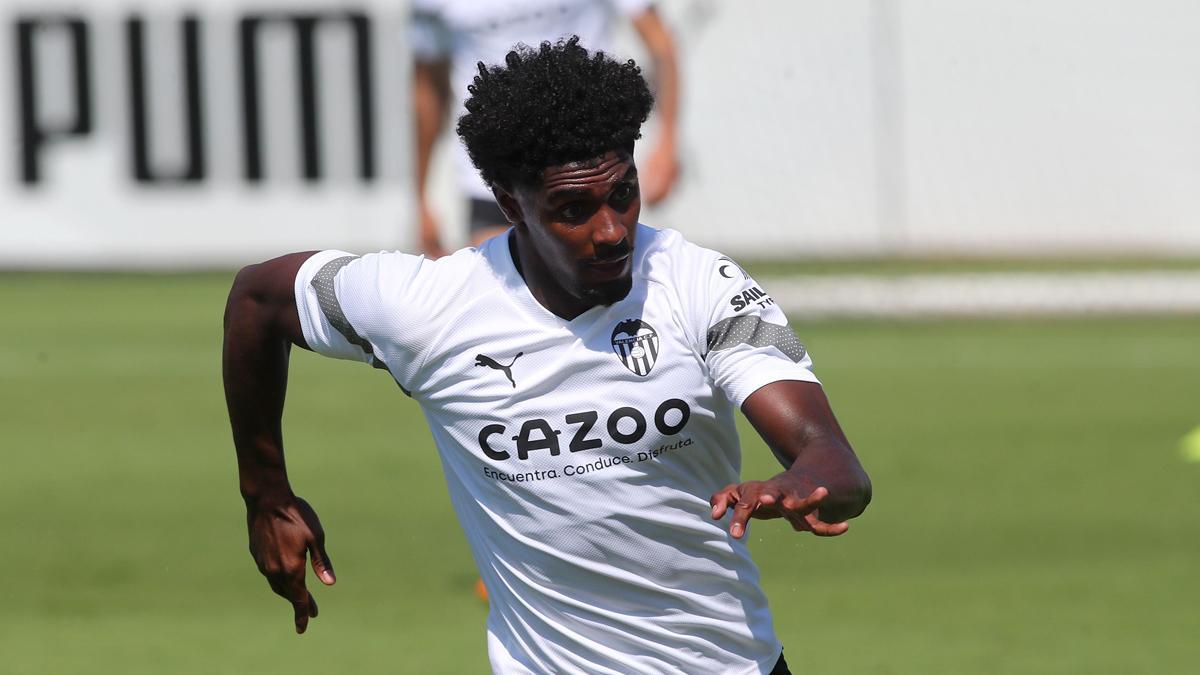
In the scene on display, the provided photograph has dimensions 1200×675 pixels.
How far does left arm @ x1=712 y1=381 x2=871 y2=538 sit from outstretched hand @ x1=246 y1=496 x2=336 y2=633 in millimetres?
1141

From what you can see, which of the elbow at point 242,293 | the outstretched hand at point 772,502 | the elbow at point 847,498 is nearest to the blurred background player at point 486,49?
the elbow at point 242,293

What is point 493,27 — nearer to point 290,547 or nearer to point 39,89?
point 290,547

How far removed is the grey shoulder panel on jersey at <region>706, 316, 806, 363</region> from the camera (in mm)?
3764

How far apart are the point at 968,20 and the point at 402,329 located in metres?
12.8

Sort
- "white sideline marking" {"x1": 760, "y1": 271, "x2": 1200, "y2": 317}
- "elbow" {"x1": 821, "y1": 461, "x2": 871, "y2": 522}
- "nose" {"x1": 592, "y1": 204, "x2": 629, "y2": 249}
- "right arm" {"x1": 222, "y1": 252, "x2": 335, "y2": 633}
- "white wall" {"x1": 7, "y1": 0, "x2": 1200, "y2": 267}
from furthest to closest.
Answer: "white wall" {"x1": 7, "y1": 0, "x2": 1200, "y2": 267} < "white sideline marking" {"x1": 760, "y1": 271, "x2": 1200, "y2": 317} < "right arm" {"x1": 222, "y1": 252, "x2": 335, "y2": 633} < "nose" {"x1": 592, "y1": 204, "x2": 629, "y2": 249} < "elbow" {"x1": 821, "y1": 461, "x2": 871, "y2": 522}

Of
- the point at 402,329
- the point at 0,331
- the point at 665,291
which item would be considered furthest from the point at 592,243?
the point at 0,331

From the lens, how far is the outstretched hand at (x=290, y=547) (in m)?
4.30

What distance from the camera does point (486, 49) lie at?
312 inches

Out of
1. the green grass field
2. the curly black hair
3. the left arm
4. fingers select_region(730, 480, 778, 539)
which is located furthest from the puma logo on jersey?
the green grass field

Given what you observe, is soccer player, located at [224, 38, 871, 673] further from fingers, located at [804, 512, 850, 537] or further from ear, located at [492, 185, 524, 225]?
fingers, located at [804, 512, 850, 537]

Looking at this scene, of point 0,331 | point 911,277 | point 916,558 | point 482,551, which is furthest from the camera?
point 911,277

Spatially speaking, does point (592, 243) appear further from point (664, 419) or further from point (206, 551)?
point (206, 551)

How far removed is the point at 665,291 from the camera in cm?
390

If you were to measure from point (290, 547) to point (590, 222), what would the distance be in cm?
112
